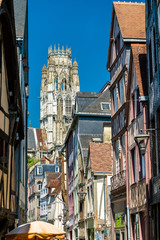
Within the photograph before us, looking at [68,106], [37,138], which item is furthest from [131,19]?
[68,106]

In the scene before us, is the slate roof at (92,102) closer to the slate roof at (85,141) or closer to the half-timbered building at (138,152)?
the slate roof at (85,141)

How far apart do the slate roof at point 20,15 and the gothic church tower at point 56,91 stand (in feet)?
424

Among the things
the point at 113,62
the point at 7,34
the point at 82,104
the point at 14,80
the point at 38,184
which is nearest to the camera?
the point at 7,34

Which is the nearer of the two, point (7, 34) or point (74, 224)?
point (7, 34)

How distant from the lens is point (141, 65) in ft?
55.2

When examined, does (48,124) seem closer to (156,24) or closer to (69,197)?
(69,197)

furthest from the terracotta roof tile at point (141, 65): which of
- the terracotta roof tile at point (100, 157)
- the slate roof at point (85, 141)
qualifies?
the slate roof at point (85, 141)

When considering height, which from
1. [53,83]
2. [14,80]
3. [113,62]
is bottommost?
[14,80]

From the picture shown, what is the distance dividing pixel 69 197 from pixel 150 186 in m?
27.8

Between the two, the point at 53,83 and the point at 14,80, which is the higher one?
the point at 53,83

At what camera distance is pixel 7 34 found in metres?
11.8

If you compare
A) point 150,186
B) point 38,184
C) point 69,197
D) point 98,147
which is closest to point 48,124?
point 38,184

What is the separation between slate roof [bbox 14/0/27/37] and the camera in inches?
861

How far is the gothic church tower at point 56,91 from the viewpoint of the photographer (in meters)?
163
